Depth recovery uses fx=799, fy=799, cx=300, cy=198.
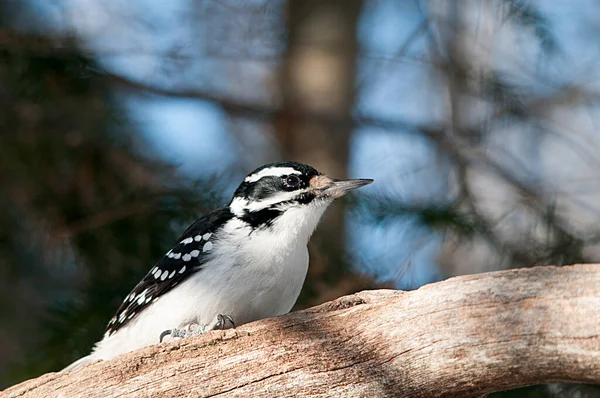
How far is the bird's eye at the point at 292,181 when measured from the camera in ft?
11.8

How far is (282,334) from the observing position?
9.05ft

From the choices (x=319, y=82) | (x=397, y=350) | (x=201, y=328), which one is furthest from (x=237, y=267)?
(x=319, y=82)

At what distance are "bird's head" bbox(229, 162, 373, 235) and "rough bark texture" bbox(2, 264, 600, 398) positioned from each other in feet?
2.58

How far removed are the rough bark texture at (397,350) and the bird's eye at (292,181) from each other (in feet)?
2.93

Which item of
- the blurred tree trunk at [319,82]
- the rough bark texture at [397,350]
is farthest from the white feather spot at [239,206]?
the blurred tree trunk at [319,82]

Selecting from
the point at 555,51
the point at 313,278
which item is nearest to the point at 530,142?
the point at 555,51

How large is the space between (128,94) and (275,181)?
63.0 inches

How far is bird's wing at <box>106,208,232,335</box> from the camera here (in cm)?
346

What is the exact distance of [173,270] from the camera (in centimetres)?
351

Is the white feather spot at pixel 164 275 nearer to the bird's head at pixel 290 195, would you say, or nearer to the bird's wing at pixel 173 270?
the bird's wing at pixel 173 270

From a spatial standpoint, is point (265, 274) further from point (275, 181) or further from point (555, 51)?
point (555, 51)

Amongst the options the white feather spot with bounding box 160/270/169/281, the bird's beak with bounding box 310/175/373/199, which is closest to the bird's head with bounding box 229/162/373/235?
the bird's beak with bounding box 310/175/373/199

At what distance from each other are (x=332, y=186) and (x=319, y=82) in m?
2.17

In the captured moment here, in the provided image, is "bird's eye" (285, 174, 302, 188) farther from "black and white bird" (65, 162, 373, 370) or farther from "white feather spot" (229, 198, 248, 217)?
"white feather spot" (229, 198, 248, 217)
